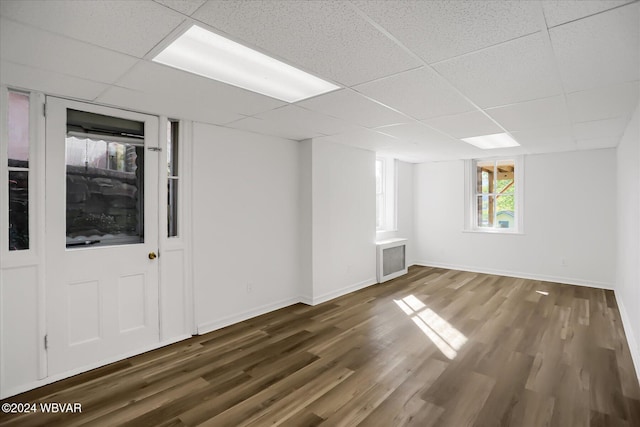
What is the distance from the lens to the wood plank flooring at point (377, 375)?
229cm

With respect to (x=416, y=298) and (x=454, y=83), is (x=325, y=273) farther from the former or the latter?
(x=454, y=83)

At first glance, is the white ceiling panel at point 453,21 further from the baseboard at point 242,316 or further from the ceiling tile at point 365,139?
the baseboard at point 242,316

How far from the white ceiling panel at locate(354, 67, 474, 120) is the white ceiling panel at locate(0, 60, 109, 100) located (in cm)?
213

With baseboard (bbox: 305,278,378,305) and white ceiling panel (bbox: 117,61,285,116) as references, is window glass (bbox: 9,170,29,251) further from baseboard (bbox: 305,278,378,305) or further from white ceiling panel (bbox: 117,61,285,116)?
baseboard (bbox: 305,278,378,305)

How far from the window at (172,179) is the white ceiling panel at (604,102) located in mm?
3844

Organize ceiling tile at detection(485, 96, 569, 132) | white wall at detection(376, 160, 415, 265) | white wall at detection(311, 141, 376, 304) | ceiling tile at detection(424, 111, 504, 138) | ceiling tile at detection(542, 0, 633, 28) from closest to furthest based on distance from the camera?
1. ceiling tile at detection(542, 0, 633, 28)
2. ceiling tile at detection(485, 96, 569, 132)
3. ceiling tile at detection(424, 111, 504, 138)
4. white wall at detection(311, 141, 376, 304)
5. white wall at detection(376, 160, 415, 265)

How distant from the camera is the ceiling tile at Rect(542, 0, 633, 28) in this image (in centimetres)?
150

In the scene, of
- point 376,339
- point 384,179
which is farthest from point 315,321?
point 384,179

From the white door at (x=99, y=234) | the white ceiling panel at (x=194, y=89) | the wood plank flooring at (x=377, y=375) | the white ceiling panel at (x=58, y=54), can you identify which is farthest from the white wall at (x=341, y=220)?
the white ceiling panel at (x=58, y=54)

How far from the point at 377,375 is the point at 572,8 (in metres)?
2.81

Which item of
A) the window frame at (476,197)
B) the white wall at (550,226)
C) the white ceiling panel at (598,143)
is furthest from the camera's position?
the window frame at (476,197)

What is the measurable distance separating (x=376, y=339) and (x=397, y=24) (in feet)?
9.98

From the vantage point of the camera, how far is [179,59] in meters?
2.23

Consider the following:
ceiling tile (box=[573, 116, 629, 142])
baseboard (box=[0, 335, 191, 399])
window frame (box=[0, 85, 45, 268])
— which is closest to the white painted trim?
baseboard (box=[0, 335, 191, 399])
